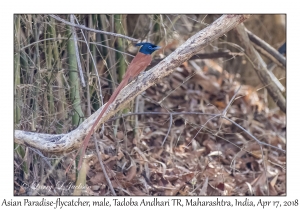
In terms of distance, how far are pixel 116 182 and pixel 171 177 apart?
53cm

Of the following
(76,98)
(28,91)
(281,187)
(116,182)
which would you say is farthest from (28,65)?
(281,187)

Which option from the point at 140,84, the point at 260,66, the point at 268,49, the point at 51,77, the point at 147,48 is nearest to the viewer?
the point at 140,84

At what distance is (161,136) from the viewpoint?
4.71 metres

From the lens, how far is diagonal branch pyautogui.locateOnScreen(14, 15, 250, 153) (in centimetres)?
292

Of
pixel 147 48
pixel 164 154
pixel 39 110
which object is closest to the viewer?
pixel 147 48

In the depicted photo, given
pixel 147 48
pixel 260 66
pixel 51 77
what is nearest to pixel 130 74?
pixel 147 48

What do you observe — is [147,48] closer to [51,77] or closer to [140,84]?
[140,84]

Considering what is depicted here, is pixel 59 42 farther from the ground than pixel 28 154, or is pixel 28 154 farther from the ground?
pixel 59 42

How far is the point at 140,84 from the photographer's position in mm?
3016

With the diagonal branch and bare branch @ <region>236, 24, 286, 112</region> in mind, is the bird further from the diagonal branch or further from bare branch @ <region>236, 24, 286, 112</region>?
bare branch @ <region>236, 24, 286, 112</region>

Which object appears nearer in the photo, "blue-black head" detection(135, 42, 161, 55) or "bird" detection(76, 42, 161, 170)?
"bird" detection(76, 42, 161, 170)

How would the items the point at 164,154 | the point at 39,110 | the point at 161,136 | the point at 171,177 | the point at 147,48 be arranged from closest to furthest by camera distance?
the point at 147,48
the point at 39,110
the point at 171,177
the point at 164,154
the point at 161,136

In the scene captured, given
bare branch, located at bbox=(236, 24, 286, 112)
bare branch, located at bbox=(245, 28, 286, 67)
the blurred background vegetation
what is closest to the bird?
the blurred background vegetation
